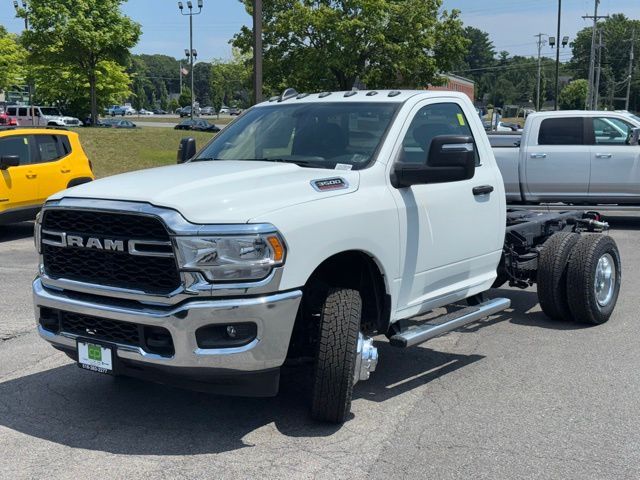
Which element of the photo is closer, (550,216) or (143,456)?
(143,456)

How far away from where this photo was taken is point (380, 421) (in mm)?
4781

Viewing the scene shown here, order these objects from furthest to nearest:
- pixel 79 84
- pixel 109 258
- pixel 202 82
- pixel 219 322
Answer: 1. pixel 202 82
2. pixel 79 84
3. pixel 109 258
4. pixel 219 322

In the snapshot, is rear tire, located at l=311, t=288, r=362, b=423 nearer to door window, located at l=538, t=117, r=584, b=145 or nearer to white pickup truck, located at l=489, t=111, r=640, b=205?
white pickup truck, located at l=489, t=111, r=640, b=205

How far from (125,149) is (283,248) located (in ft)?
80.1

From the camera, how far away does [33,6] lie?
33125 millimetres

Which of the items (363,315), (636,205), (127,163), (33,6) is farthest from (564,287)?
(33,6)

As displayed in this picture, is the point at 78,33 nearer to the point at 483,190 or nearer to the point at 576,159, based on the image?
the point at 576,159

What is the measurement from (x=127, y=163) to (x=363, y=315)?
71.6ft

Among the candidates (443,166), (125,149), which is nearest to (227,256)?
(443,166)

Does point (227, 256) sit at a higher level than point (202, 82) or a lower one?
lower

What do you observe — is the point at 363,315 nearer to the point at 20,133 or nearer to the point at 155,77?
the point at 20,133

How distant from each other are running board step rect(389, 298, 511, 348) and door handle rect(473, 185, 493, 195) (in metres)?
0.87

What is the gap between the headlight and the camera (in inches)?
159

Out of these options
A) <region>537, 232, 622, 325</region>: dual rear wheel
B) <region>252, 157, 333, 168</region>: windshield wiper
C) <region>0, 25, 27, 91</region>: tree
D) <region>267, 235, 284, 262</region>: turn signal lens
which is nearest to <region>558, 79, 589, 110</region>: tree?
<region>0, 25, 27, 91</region>: tree
